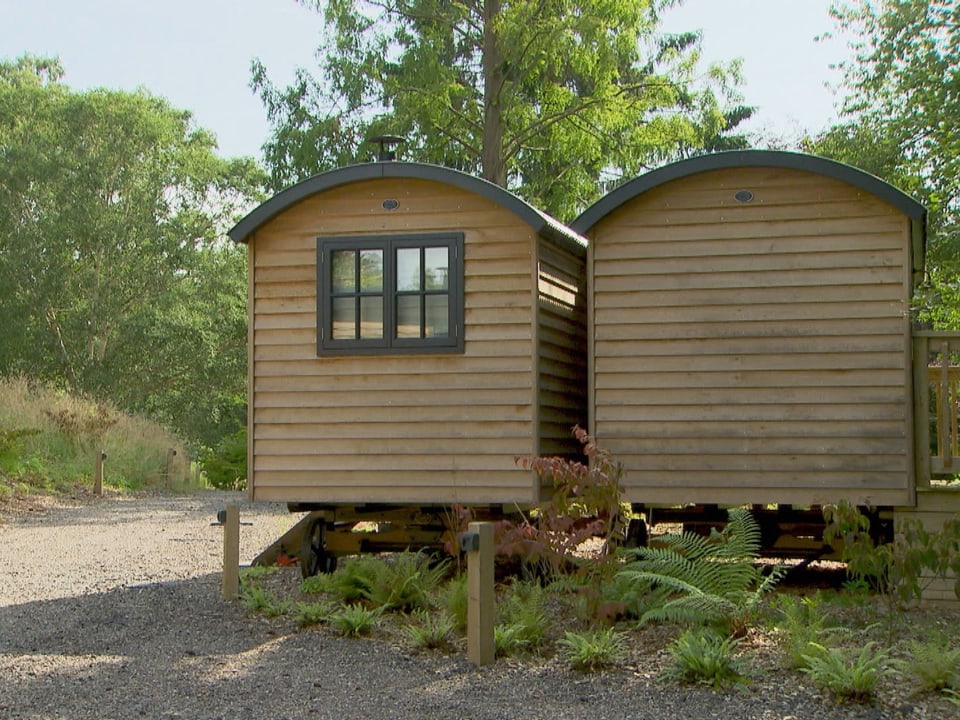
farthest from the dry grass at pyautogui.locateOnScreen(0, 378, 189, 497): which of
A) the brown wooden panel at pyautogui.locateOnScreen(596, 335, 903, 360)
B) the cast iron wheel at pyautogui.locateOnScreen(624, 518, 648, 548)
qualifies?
the brown wooden panel at pyautogui.locateOnScreen(596, 335, 903, 360)

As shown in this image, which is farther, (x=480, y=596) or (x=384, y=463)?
(x=384, y=463)

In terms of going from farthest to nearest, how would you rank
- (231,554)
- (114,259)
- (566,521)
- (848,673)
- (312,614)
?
(114,259), (231,554), (312,614), (566,521), (848,673)

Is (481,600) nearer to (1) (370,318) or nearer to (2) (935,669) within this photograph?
(2) (935,669)

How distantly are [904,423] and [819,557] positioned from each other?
149 cm

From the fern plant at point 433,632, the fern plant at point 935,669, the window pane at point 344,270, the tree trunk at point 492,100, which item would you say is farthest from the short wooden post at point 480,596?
the tree trunk at point 492,100

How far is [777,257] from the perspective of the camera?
380 inches

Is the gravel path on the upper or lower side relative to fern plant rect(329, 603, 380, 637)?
lower

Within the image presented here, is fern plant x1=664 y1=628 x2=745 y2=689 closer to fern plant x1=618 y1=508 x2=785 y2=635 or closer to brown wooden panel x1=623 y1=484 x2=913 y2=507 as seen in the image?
fern plant x1=618 y1=508 x2=785 y2=635

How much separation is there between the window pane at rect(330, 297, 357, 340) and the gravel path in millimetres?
2383

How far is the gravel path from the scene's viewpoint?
601 cm

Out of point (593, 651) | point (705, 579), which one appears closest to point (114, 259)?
point (705, 579)

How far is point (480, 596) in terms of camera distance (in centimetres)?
698

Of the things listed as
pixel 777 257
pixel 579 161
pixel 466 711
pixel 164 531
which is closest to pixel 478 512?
pixel 777 257

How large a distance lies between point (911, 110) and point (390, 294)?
13104mm
